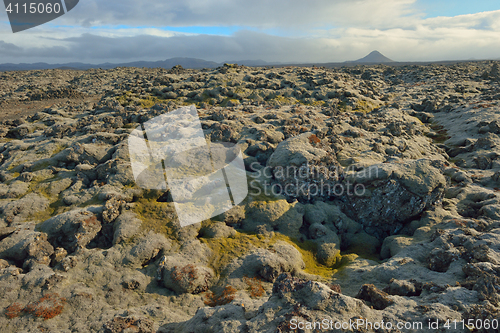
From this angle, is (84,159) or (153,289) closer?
(153,289)

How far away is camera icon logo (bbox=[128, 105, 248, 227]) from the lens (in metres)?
15.0

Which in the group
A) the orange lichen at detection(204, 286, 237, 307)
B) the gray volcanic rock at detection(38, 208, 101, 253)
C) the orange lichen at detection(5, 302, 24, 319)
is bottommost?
the orange lichen at detection(204, 286, 237, 307)

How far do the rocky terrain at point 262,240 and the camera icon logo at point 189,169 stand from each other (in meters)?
0.66

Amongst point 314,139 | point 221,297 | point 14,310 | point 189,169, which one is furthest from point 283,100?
point 14,310

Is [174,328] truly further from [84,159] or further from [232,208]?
[84,159]

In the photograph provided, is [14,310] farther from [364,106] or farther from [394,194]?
[364,106]

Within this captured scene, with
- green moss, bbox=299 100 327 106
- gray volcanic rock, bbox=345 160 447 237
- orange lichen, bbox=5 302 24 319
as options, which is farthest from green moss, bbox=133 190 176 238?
green moss, bbox=299 100 327 106

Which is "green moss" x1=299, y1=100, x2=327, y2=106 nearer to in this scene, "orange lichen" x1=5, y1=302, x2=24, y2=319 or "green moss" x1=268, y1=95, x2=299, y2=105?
"green moss" x1=268, y1=95, x2=299, y2=105

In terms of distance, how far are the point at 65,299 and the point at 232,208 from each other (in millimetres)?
8435

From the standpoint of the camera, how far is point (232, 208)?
1505 cm

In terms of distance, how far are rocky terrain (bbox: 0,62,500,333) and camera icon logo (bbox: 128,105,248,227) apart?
66 centimetres

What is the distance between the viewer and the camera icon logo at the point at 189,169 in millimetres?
14961

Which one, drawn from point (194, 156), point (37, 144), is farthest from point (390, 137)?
point (37, 144)

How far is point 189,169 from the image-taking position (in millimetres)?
17000
